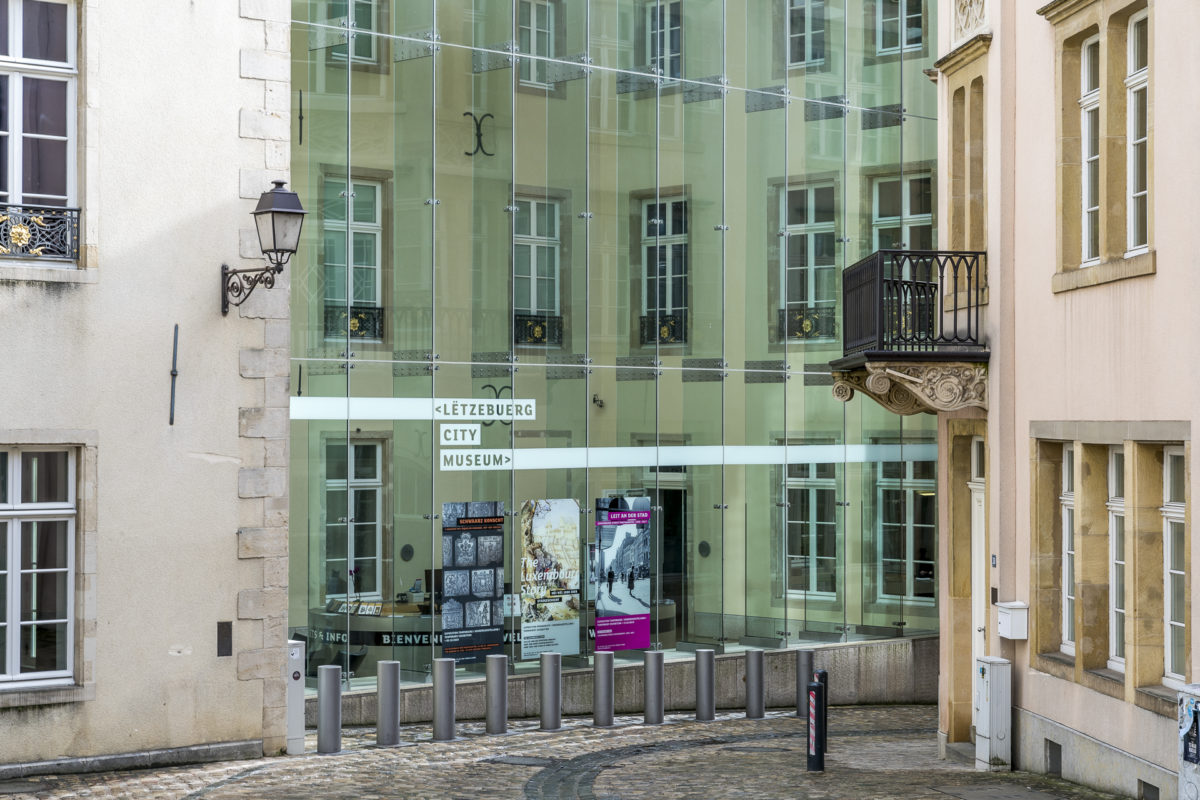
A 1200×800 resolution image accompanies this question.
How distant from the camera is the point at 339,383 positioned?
1502cm

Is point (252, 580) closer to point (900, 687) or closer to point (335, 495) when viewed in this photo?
point (335, 495)

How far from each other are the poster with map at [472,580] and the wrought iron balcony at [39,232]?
4.99 metres

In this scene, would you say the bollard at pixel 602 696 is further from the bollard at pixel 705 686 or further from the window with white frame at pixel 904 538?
the window with white frame at pixel 904 538

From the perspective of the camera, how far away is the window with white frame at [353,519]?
15.0 m

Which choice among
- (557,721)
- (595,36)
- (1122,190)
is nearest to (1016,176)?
(1122,190)

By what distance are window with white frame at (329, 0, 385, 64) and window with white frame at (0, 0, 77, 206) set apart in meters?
3.26

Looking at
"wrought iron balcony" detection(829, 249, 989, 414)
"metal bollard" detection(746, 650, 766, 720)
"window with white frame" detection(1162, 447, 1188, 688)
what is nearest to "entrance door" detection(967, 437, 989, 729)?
"wrought iron balcony" detection(829, 249, 989, 414)

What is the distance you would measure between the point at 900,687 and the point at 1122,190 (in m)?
9.27

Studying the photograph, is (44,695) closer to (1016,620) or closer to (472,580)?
(472,580)

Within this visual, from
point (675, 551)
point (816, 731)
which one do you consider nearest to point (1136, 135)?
point (816, 731)

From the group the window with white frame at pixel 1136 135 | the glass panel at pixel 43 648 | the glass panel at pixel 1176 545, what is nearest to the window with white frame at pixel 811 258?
the window with white frame at pixel 1136 135

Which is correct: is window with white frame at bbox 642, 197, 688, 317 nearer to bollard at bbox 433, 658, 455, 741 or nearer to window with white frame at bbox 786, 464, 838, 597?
window with white frame at bbox 786, 464, 838, 597

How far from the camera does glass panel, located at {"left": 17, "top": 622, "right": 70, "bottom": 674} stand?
1220cm

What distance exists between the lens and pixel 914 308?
13164 millimetres
